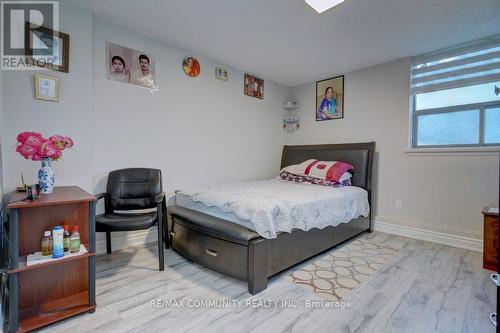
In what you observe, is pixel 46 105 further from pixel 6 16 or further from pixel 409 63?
pixel 409 63

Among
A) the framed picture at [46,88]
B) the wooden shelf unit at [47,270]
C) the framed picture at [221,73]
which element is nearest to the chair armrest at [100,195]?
the wooden shelf unit at [47,270]

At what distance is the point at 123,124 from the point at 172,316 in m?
1.93

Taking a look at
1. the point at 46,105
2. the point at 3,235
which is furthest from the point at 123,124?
the point at 3,235

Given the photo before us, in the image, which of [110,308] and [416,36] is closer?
[110,308]

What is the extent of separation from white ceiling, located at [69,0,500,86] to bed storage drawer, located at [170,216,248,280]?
1.96 m

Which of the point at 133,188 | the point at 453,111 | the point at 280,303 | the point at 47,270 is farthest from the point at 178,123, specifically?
the point at 453,111

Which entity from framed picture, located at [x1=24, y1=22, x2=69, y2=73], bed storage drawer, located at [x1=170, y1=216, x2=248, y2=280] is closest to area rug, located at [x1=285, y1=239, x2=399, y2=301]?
bed storage drawer, located at [x1=170, y1=216, x2=248, y2=280]

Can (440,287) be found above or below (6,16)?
below

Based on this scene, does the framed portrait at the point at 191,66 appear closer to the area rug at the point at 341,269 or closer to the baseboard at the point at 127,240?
the baseboard at the point at 127,240

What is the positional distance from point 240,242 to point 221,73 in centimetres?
248

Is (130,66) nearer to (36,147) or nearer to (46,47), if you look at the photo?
(46,47)

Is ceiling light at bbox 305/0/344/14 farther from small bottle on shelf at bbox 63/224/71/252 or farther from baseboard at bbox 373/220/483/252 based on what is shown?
baseboard at bbox 373/220/483/252

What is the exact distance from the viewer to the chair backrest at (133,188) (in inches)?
92.2

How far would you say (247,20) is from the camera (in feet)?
7.59
